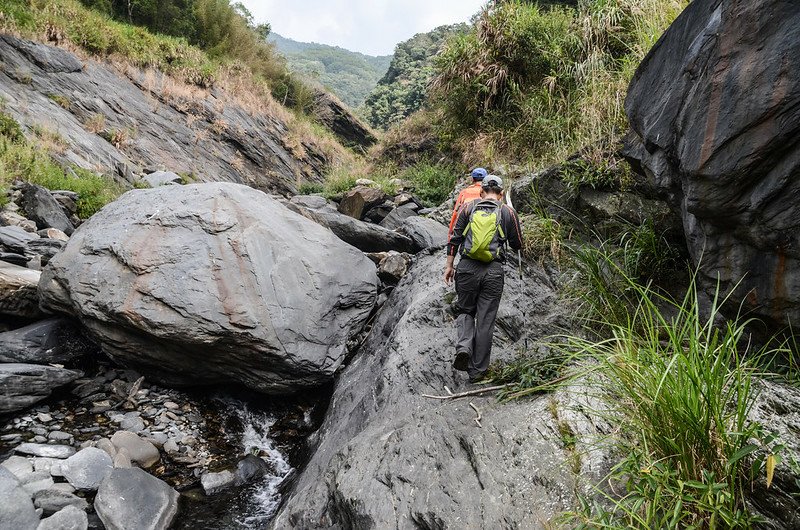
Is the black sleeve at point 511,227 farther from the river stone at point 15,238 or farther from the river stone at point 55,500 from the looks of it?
the river stone at point 15,238

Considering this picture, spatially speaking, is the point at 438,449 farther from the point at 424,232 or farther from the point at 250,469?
the point at 424,232

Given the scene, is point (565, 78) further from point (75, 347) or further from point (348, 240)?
point (75, 347)

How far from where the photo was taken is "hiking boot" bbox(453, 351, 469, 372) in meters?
3.80

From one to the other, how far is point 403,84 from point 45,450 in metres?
31.4

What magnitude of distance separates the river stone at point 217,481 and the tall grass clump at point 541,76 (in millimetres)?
5486

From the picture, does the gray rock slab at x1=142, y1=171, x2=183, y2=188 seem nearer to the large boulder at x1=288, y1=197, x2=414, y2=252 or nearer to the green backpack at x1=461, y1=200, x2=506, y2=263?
the large boulder at x1=288, y1=197, x2=414, y2=252

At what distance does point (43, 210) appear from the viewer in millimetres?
7000

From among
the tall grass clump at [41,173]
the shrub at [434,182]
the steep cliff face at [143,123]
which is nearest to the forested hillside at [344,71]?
the steep cliff face at [143,123]

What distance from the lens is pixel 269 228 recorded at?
583 centimetres

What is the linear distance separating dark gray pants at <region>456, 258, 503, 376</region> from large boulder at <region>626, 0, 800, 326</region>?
1.51 m

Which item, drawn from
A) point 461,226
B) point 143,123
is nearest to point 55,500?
point 461,226

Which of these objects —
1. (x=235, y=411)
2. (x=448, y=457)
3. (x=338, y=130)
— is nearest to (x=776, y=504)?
(x=448, y=457)

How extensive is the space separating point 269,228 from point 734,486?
513cm

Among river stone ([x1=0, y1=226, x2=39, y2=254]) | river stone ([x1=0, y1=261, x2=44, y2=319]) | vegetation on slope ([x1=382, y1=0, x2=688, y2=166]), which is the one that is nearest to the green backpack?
vegetation on slope ([x1=382, y1=0, x2=688, y2=166])
